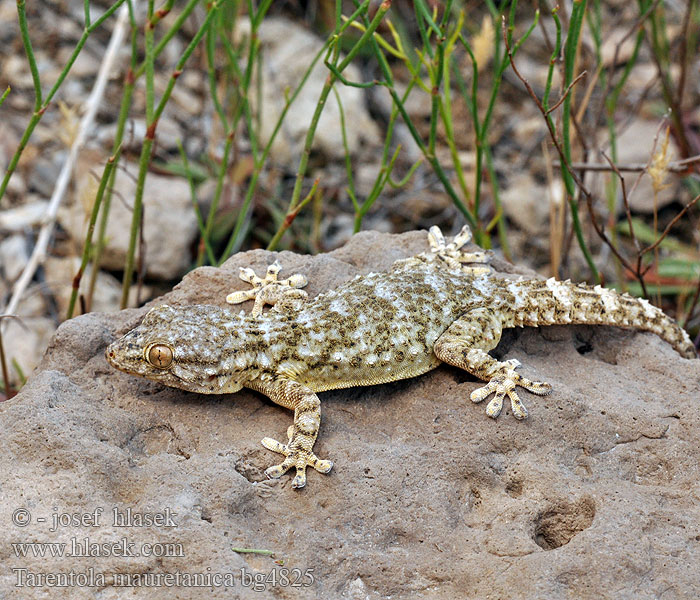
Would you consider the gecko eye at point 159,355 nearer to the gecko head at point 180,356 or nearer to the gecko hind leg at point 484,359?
the gecko head at point 180,356

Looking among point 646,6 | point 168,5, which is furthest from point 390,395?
point 646,6

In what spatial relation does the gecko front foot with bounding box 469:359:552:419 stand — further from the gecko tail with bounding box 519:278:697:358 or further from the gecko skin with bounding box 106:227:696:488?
the gecko tail with bounding box 519:278:697:358

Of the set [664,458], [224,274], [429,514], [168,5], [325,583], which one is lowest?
[325,583]

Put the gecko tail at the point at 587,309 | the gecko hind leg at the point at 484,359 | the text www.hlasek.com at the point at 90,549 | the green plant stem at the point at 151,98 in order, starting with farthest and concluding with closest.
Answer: the gecko tail at the point at 587,309
the green plant stem at the point at 151,98
the gecko hind leg at the point at 484,359
the text www.hlasek.com at the point at 90,549

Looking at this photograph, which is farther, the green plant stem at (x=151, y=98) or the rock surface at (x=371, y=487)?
the green plant stem at (x=151, y=98)

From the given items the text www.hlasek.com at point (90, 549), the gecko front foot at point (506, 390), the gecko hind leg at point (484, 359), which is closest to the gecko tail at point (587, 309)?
the gecko hind leg at point (484, 359)

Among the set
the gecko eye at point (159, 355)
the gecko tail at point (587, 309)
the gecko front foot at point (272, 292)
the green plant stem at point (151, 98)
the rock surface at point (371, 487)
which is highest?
the green plant stem at point (151, 98)

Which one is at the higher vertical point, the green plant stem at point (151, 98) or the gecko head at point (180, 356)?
the green plant stem at point (151, 98)

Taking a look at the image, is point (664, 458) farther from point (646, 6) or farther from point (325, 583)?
point (646, 6)
